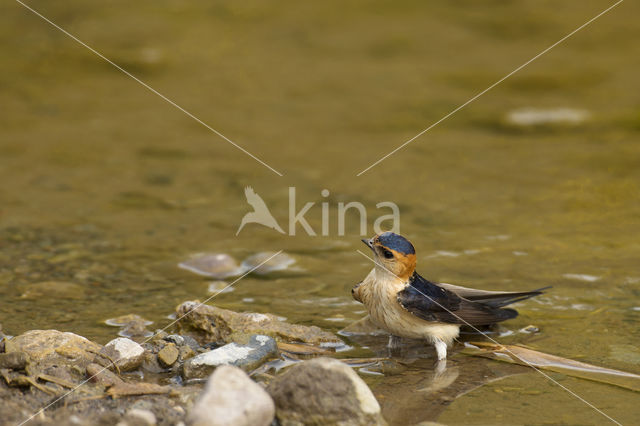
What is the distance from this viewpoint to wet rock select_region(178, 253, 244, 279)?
6.71 metres

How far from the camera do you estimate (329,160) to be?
10070mm

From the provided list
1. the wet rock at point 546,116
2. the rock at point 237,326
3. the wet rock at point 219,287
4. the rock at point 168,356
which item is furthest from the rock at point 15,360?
the wet rock at point 546,116

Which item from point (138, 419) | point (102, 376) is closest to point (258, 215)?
point (102, 376)

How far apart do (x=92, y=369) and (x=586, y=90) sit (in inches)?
375

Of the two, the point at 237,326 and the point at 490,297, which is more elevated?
the point at 490,297

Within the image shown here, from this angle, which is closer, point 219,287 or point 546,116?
point 219,287

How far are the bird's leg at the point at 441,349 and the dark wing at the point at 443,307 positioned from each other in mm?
145

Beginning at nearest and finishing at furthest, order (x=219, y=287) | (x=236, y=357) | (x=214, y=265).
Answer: (x=236, y=357), (x=219, y=287), (x=214, y=265)

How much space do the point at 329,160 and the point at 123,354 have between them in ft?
19.0

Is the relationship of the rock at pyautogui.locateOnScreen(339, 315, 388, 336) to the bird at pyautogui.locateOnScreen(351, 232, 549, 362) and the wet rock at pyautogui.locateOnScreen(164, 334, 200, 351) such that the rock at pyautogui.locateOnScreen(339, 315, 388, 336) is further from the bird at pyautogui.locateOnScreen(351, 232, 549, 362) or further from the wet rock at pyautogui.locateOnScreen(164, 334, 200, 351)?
the wet rock at pyautogui.locateOnScreen(164, 334, 200, 351)

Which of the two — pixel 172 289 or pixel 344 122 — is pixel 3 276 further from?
pixel 344 122

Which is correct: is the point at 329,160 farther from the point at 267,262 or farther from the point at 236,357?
the point at 236,357

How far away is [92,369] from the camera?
4336 mm

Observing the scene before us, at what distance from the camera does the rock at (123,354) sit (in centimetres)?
457
